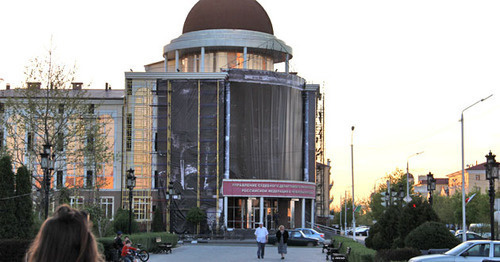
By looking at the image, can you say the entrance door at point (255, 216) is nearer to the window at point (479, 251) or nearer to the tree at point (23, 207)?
the tree at point (23, 207)

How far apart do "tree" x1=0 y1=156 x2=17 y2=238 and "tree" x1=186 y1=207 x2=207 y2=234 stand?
1630 inches

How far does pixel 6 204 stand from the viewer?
26859 mm

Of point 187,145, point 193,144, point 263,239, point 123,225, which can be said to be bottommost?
point 123,225

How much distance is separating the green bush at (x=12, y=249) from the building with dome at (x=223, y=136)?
43050 millimetres

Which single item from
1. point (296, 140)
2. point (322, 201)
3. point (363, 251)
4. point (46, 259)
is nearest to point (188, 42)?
point (296, 140)

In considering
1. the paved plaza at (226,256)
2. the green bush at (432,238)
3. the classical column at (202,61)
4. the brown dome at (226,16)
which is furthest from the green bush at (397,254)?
the brown dome at (226,16)

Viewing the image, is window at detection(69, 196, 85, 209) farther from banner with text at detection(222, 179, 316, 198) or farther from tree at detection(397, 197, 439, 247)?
tree at detection(397, 197, 439, 247)

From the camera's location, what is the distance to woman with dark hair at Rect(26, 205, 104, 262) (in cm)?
364

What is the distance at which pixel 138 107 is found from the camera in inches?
2889

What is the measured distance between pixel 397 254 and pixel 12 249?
13.3 meters

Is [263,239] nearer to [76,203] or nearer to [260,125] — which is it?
[76,203]

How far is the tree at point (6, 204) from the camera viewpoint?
26719 mm

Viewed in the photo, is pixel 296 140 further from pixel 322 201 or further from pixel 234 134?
pixel 322 201

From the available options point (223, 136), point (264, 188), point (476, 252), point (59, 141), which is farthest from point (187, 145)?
point (476, 252)
